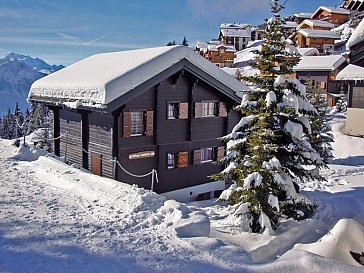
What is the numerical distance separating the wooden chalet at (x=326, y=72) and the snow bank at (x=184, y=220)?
42.4 meters

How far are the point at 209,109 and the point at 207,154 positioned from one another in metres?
2.76

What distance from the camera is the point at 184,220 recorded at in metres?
8.39

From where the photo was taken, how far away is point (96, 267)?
20.8 ft

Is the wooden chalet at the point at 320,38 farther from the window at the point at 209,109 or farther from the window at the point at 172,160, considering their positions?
the window at the point at 172,160

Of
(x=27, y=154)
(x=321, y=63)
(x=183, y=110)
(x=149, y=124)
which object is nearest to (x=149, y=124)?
(x=149, y=124)

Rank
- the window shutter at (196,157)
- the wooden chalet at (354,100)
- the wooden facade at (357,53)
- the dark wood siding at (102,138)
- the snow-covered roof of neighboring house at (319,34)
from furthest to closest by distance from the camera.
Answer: the snow-covered roof of neighboring house at (319,34)
the wooden chalet at (354,100)
the window shutter at (196,157)
the dark wood siding at (102,138)
the wooden facade at (357,53)

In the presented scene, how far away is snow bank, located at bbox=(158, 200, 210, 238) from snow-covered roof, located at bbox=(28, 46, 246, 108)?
21.8 feet

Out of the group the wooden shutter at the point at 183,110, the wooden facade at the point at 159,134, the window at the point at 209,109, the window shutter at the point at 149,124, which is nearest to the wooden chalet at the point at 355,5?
the wooden facade at the point at 159,134

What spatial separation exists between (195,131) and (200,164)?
207 centimetres

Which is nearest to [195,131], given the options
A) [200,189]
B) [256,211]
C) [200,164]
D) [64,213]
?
[200,164]

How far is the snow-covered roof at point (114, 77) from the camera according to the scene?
14672mm

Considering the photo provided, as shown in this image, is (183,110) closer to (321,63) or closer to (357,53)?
(357,53)

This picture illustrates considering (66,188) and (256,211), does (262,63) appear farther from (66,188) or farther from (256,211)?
(66,188)

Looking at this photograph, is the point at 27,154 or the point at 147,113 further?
the point at 27,154
